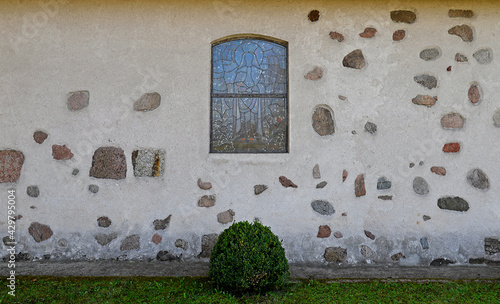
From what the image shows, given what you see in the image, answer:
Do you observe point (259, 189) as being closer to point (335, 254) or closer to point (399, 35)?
point (335, 254)

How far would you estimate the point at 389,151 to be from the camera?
10.9 feet

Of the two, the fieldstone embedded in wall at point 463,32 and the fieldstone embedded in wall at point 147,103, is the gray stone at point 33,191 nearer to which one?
the fieldstone embedded in wall at point 147,103

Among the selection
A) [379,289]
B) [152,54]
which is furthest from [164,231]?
[379,289]

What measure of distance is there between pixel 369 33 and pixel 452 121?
116cm

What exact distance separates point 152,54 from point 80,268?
6.74 ft

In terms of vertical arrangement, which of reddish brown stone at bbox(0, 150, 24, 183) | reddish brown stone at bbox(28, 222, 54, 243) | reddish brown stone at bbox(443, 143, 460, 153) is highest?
reddish brown stone at bbox(443, 143, 460, 153)

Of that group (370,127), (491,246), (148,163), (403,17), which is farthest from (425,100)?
(148,163)

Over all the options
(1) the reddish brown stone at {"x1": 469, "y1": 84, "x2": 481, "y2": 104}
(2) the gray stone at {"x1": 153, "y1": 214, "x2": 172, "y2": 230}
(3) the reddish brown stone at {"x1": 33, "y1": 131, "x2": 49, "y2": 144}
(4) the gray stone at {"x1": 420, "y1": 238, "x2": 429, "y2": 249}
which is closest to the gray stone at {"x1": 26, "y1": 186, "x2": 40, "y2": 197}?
(3) the reddish brown stone at {"x1": 33, "y1": 131, "x2": 49, "y2": 144}

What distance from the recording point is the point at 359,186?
3.30 metres

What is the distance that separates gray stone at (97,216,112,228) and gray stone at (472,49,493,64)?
3.83m

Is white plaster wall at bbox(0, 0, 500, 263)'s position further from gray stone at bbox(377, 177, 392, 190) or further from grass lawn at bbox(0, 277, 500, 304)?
grass lawn at bbox(0, 277, 500, 304)

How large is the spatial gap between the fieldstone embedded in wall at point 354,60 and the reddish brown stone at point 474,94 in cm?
105

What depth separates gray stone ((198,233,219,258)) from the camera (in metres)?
3.26

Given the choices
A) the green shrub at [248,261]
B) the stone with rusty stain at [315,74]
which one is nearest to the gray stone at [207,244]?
the green shrub at [248,261]
